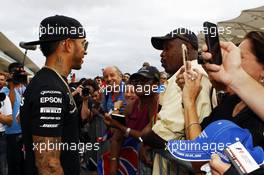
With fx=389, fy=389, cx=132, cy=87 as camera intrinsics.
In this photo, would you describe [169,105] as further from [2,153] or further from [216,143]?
[2,153]

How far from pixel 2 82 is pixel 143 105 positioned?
10.00ft

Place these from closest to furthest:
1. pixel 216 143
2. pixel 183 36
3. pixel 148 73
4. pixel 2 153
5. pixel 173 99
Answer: pixel 216 143 < pixel 173 99 < pixel 183 36 < pixel 148 73 < pixel 2 153

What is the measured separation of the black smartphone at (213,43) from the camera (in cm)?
170

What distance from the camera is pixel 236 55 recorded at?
1.68 m

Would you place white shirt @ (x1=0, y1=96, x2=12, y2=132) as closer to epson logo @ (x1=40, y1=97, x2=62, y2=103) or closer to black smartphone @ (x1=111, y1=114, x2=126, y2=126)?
black smartphone @ (x1=111, y1=114, x2=126, y2=126)

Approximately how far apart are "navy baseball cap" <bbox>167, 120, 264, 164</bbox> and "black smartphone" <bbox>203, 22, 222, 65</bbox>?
0.90ft

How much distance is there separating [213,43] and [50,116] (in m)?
1.05

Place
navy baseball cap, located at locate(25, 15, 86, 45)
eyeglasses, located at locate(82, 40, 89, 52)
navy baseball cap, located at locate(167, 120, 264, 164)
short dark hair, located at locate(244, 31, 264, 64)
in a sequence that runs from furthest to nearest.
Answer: eyeglasses, located at locate(82, 40, 89, 52) < navy baseball cap, located at locate(25, 15, 86, 45) < short dark hair, located at locate(244, 31, 264, 64) < navy baseball cap, located at locate(167, 120, 264, 164)

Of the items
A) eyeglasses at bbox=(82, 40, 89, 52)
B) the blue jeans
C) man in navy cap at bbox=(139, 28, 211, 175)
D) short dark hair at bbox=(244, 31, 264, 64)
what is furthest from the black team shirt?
the blue jeans

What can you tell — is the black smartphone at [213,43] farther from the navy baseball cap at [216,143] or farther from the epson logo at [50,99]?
the epson logo at [50,99]

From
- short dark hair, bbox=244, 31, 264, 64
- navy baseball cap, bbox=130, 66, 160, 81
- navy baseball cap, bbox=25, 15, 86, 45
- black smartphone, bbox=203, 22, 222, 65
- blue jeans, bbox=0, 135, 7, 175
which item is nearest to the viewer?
black smartphone, bbox=203, 22, 222, 65

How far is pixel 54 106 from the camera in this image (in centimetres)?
228

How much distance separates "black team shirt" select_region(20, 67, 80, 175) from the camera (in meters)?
2.25

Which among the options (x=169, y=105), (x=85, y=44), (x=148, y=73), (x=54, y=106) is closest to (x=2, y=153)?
(x=148, y=73)
